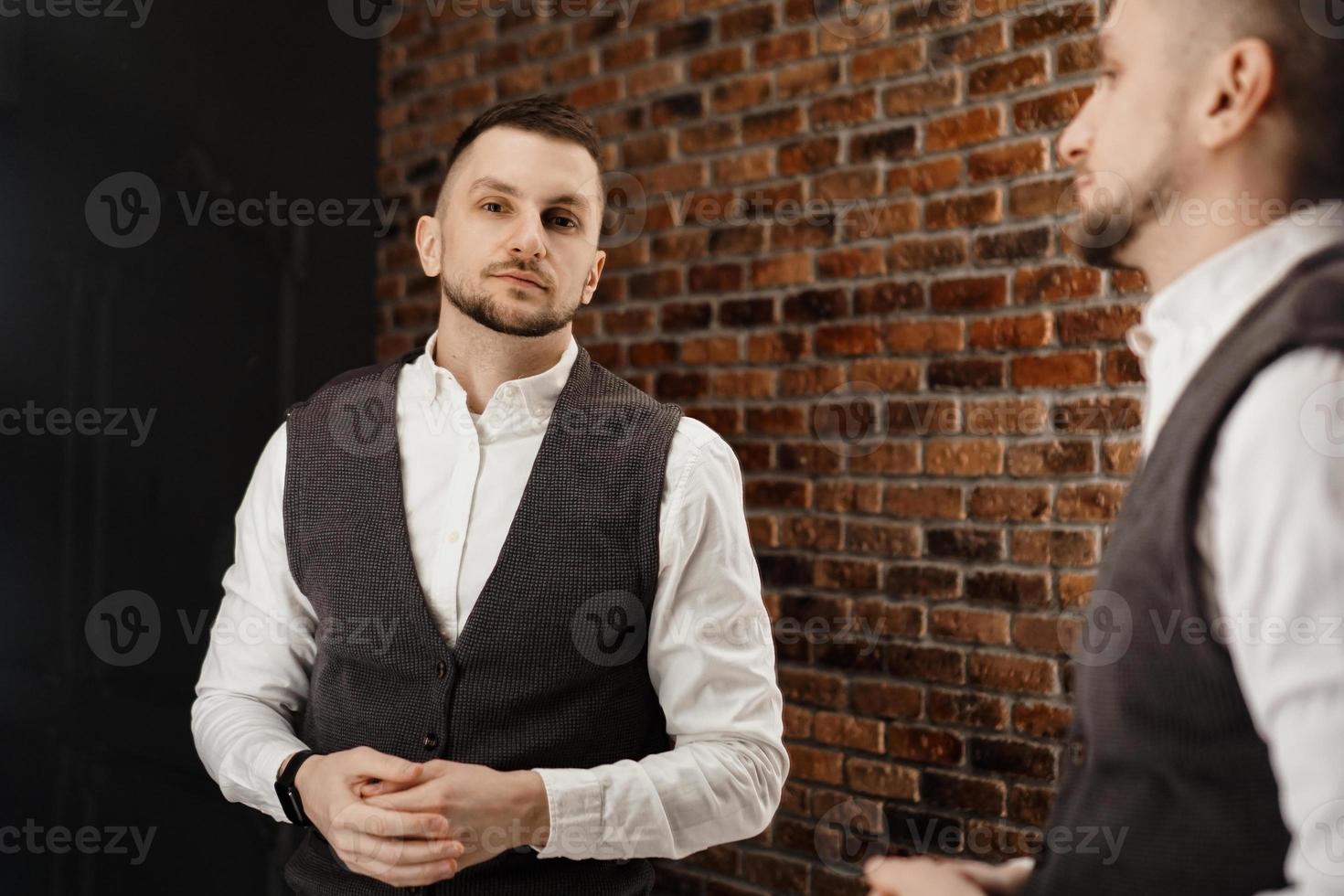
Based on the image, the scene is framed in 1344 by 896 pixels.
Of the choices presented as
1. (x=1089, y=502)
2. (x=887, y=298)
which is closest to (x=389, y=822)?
(x=1089, y=502)

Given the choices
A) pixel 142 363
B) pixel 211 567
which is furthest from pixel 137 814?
pixel 142 363

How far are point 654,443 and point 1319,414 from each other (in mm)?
791

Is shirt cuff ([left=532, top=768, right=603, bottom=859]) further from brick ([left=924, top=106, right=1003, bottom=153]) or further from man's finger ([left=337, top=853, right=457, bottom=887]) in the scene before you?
brick ([left=924, top=106, right=1003, bottom=153])

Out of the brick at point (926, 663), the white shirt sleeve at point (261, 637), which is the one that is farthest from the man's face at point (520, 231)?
the brick at point (926, 663)

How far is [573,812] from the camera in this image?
1.26 meters

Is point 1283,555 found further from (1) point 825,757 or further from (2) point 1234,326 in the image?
(1) point 825,757

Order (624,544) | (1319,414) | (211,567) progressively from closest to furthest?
(1319,414) < (624,544) < (211,567)

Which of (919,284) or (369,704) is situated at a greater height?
(919,284)

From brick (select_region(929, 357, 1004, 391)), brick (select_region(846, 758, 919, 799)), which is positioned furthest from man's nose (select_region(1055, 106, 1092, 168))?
brick (select_region(846, 758, 919, 799))

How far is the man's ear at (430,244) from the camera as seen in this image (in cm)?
155

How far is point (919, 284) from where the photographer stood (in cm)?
191

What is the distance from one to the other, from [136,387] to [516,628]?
119 centimetres

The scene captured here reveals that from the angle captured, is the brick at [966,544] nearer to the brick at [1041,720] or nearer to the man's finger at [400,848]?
the brick at [1041,720]

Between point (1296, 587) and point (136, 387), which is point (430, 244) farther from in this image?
point (1296, 587)
